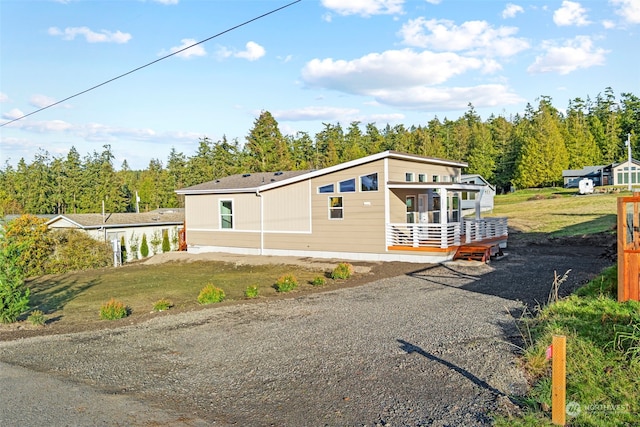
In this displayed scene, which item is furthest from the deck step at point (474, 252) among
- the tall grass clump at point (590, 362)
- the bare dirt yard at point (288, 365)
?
the tall grass clump at point (590, 362)

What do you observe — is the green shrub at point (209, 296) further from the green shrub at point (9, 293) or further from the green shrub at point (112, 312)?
the green shrub at point (9, 293)

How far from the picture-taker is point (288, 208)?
20.2m

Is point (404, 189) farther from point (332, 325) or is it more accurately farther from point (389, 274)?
point (332, 325)

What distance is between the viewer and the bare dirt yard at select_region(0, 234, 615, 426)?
15.4 ft

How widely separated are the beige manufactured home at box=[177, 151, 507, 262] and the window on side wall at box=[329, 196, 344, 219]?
37 mm

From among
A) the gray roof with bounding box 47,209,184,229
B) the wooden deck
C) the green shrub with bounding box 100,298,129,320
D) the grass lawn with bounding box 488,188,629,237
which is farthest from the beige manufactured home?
the green shrub with bounding box 100,298,129,320

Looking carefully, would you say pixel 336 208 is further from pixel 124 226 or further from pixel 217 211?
pixel 124 226

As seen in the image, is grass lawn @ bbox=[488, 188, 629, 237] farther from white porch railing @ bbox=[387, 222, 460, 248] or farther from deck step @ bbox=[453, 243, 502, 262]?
white porch railing @ bbox=[387, 222, 460, 248]

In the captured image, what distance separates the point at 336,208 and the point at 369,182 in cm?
172

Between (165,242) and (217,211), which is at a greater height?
(217,211)

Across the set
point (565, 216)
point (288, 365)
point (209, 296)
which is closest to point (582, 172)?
point (565, 216)

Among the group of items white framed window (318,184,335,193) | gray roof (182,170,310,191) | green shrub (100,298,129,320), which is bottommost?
green shrub (100,298,129,320)

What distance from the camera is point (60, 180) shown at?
2149 inches

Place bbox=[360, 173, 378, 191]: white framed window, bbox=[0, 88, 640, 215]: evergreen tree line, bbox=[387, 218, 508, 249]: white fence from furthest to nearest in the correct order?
bbox=[0, 88, 640, 215]: evergreen tree line < bbox=[360, 173, 378, 191]: white framed window < bbox=[387, 218, 508, 249]: white fence
